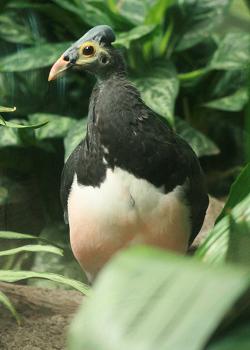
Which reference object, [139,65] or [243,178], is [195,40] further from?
[243,178]

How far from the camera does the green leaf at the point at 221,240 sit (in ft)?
2.90

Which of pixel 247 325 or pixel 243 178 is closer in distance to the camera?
pixel 247 325

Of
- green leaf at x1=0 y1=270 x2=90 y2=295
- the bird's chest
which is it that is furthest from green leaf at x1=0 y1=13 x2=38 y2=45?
green leaf at x1=0 y1=270 x2=90 y2=295

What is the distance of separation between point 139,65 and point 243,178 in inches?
67.2

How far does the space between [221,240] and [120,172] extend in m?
0.74

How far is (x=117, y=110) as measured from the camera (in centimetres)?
166

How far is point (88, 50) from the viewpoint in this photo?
1724 mm

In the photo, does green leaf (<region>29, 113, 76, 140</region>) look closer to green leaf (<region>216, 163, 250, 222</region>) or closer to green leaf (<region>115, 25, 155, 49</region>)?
green leaf (<region>115, 25, 155, 49</region>)

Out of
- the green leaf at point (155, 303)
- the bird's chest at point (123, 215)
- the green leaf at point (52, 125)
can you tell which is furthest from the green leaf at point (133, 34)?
the green leaf at point (155, 303)

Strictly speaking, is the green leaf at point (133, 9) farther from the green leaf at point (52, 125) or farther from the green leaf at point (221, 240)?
the green leaf at point (221, 240)

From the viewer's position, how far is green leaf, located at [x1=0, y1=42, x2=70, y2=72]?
8.51ft

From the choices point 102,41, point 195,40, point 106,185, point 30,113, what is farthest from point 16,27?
point 106,185

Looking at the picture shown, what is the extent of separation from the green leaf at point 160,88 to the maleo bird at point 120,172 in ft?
2.15

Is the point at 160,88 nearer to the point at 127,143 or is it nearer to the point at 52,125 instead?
the point at 52,125
